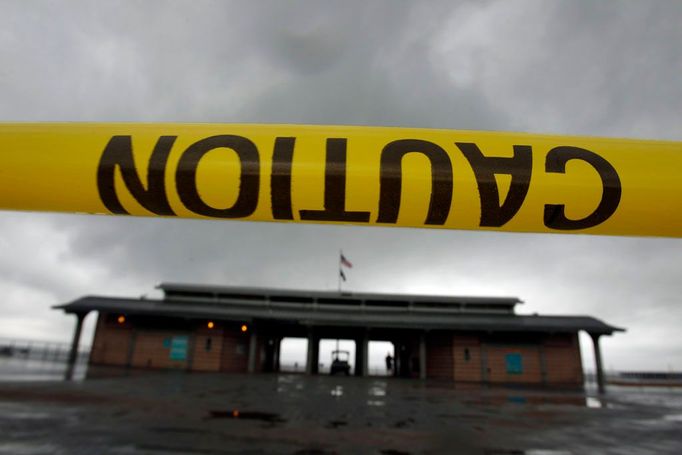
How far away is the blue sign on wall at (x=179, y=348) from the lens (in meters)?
23.2

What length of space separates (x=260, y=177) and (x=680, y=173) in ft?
6.04

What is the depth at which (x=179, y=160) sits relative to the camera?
1.71 m

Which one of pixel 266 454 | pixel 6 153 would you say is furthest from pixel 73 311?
pixel 6 153

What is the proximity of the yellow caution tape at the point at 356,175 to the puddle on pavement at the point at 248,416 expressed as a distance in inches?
237

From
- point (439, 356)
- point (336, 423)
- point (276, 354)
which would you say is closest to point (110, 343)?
point (276, 354)

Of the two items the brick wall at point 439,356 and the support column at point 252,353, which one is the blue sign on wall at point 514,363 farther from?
the support column at point 252,353

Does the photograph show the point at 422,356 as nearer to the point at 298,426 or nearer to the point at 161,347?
the point at 161,347

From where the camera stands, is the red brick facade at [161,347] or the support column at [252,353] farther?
the support column at [252,353]

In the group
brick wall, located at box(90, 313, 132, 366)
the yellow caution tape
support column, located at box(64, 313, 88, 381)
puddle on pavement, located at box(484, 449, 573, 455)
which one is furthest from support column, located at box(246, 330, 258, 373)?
the yellow caution tape

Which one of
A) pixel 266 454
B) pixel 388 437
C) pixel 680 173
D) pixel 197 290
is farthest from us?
pixel 197 290

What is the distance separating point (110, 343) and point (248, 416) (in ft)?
70.5

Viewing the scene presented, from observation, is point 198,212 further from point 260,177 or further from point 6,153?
point 6,153

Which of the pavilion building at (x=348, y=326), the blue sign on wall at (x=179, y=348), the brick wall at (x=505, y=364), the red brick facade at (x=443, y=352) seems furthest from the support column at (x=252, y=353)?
the brick wall at (x=505, y=364)

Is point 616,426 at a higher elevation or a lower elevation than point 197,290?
lower
